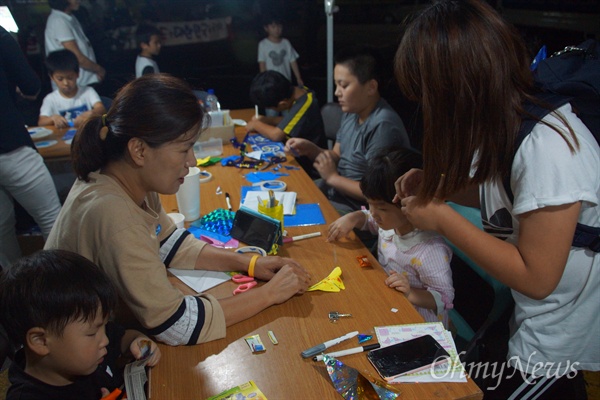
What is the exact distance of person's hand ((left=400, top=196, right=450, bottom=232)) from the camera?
115cm

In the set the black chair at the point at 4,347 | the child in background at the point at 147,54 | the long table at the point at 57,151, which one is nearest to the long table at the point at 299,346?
the black chair at the point at 4,347

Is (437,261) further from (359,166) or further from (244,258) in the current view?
(359,166)

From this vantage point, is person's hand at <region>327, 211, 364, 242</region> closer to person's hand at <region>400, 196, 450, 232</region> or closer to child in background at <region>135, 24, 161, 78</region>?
person's hand at <region>400, 196, 450, 232</region>

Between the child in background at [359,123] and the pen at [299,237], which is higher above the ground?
the child in background at [359,123]

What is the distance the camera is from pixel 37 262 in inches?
38.1

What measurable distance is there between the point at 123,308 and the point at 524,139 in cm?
122

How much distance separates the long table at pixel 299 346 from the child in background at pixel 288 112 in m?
1.54

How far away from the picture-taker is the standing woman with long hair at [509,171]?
958 millimetres

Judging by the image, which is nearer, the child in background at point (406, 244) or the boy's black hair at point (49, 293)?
the boy's black hair at point (49, 293)

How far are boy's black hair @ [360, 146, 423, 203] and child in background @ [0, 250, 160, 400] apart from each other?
3.06ft

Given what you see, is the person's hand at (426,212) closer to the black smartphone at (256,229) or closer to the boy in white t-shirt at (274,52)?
the black smartphone at (256,229)

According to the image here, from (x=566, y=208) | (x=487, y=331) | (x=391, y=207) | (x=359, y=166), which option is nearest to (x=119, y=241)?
(x=391, y=207)

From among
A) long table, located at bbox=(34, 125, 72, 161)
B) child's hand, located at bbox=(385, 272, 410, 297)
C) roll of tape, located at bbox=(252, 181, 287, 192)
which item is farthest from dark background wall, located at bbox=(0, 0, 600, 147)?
child's hand, located at bbox=(385, 272, 410, 297)

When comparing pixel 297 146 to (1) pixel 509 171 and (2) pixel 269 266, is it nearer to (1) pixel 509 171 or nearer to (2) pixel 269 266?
(2) pixel 269 266
